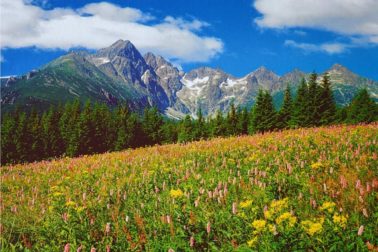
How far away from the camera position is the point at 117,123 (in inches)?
3425

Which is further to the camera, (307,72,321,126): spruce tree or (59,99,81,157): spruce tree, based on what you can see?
(59,99,81,157): spruce tree

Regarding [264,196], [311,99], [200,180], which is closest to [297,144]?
[200,180]

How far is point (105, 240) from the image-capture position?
513 centimetres

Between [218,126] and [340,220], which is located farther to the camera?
[218,126]

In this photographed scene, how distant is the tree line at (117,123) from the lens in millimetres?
68438

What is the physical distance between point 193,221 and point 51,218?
8.88 ft

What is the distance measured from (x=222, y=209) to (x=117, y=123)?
274 ft

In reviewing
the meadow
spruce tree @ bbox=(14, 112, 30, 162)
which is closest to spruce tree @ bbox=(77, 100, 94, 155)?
spruce tree @ bbox=(14, 112, 30, 162)

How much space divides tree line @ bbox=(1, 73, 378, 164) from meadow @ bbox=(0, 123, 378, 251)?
195ft

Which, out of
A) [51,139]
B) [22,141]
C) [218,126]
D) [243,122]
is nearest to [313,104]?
[243,122]

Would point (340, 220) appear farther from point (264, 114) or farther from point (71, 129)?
point (71, 129)

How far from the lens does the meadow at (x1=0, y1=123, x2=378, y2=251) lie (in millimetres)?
3852

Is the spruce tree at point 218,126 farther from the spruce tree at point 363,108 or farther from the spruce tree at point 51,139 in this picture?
the spruce tree at point 51,139

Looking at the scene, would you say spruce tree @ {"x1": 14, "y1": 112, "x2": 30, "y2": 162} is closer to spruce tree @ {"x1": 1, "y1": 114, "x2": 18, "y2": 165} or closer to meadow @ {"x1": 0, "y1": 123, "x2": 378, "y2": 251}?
spruce tree @ {"x1": 1, "y1": 114, "x2": 18, "y2": 165}
